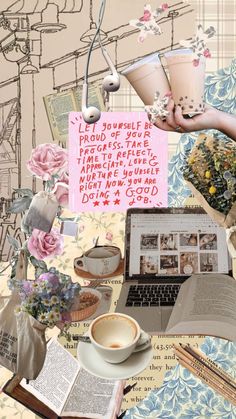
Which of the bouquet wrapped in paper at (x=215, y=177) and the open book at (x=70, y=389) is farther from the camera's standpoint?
the open book at (x=70, y=389)

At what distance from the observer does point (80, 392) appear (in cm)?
131

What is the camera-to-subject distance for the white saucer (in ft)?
3.84

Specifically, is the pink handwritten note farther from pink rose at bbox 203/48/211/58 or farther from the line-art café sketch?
pink rose at bbox 203/48/211/58

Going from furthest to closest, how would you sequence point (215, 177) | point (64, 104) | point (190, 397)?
point (190, 397), point (64, 104), point (215, 177)

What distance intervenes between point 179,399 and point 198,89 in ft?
2.49

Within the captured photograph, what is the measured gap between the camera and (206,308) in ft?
3.96

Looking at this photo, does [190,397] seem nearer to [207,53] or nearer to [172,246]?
[172,246]

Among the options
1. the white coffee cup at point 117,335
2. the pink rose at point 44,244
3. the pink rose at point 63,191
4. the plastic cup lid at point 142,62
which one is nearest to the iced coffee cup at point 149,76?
the plastic cup lid at point 142,62

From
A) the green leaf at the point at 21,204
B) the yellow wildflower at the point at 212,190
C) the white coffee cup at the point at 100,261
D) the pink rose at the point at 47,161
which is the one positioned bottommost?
the white coffee cup at the point at 100,261

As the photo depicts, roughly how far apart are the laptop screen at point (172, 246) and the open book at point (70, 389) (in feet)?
0.79

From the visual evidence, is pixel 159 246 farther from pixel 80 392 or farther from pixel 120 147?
pixel 80 392

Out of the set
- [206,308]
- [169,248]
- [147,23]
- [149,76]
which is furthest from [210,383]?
[147,23]

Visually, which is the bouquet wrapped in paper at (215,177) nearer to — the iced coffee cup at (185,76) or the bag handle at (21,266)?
the iced coffee cup at (185,76)

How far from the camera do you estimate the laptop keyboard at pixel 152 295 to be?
49.8 inches
